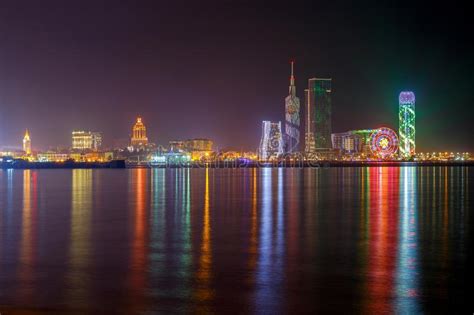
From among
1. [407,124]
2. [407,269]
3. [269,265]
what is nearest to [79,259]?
[269,265]

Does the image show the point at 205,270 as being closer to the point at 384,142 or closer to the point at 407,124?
the point at 384,142

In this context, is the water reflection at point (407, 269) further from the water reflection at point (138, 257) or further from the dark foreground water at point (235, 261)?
the water reflection at point (138, 257)

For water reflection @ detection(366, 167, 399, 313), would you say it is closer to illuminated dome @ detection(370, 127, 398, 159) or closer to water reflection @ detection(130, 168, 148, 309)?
water reflection @ detection(130, 168, 148, 309)

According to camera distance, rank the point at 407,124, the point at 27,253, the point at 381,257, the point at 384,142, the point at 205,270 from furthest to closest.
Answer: the point at 407,124 → the point at 384,142 → the point at 27,253 → the point at 381,257 → the point at 205,270

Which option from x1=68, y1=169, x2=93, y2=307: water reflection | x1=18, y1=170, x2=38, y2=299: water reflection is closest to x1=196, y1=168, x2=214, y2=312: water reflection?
x1=68, y1=169, x2=93, y2=307: water reflection

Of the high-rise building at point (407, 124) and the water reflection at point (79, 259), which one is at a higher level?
the high-rise building at point (407, 124)

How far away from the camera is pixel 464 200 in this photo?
86.5 feet

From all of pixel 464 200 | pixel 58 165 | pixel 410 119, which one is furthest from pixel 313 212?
pixel 410 119

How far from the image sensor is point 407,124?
168 m

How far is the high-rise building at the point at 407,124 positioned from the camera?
6614 inches

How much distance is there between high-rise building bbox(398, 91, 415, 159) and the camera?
168000 millimetres

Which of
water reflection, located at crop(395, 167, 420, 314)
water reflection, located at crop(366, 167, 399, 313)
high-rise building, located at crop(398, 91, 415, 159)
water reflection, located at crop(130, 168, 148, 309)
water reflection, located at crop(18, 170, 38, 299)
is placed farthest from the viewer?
high-rise building, located at crop(398, 91, 415, 159)

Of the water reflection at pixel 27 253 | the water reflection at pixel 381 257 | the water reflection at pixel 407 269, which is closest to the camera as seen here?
the water reflection at pixel 407 269

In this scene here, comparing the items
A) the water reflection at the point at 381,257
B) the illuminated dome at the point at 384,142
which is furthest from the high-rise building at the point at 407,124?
the water reflection at the point at 381,257
